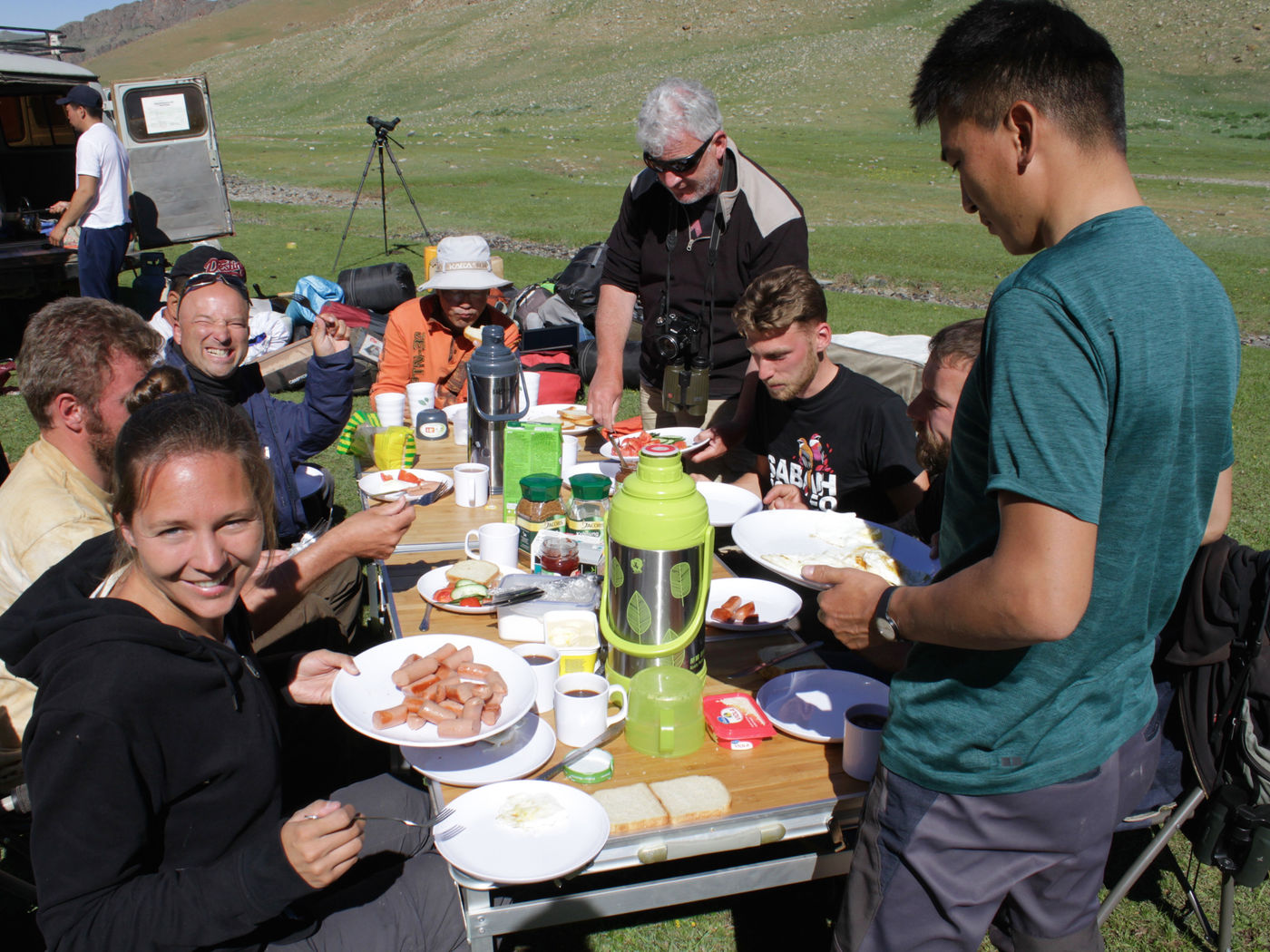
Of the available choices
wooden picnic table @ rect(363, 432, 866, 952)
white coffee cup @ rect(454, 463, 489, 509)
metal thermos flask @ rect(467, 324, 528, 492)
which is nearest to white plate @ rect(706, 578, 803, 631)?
wooden picnic table @ rect(363, 432, 866, 952)

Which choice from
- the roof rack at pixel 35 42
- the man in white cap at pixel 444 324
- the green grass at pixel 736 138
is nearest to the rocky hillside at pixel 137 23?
the green grass at pixel 736 138

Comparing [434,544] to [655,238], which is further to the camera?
[655,238]

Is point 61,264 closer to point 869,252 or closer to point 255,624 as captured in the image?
point 255,624

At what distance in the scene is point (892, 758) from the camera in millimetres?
1766

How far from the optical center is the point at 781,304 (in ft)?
11.9

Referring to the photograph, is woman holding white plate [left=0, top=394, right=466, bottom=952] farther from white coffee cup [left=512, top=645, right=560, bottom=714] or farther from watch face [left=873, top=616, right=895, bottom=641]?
watch face [left=873, top=616, right=895, bottom=641]

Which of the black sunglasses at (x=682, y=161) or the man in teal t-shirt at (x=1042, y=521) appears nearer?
the man in teal t-shirt at (x=1042, y=521)

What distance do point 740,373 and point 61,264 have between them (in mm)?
9259

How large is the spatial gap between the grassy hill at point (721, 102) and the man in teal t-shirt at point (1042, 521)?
43.4ft

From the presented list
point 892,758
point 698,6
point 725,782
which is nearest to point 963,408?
point 892,758

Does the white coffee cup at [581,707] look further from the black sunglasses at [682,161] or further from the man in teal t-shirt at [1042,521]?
the black sunglasses at [682,161]

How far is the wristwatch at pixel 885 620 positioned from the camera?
1.73m

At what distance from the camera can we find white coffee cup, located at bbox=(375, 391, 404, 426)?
4703mm

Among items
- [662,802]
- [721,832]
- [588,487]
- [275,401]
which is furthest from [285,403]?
[721,832]
